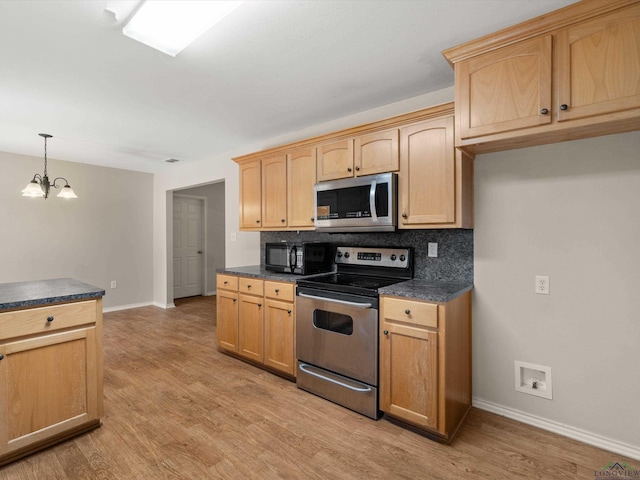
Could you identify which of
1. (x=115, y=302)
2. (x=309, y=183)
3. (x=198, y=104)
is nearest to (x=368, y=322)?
(x=309, y=183)

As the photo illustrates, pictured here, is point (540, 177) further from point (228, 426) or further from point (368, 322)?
point (228, 426)

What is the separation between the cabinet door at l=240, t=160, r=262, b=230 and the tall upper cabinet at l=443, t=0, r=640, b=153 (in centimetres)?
216

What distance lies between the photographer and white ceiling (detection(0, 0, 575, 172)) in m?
1.71

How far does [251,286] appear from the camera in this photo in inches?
123

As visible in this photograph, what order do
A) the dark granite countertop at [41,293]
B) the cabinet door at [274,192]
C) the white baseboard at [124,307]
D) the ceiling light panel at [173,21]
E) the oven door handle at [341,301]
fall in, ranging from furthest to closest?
1. the white baseboard at [124,307]
2. the cabinet door at [274,192]
3. the oven door handle at [341,301]
4. the dark granite countertop at [41,293]
5. the ceiling light panel at [173,21]

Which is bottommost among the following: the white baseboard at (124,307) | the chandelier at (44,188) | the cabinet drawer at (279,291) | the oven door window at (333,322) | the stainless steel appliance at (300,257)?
the white baseboard at (124,307)

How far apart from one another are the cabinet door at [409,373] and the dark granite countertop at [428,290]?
20 cm

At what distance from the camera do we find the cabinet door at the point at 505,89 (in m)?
1.68

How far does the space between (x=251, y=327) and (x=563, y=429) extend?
2.51m

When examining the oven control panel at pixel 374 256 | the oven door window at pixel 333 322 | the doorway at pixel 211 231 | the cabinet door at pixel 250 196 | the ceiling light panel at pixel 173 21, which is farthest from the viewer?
the doorway at pixel 211 231

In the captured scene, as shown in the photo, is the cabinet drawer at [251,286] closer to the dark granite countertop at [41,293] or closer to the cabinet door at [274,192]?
the cabinet door at [274,192]

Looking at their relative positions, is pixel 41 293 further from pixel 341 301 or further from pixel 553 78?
pixel 553 78

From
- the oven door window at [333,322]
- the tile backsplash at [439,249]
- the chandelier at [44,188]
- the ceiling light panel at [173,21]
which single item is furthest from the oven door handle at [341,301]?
the chandelier at [44,188]

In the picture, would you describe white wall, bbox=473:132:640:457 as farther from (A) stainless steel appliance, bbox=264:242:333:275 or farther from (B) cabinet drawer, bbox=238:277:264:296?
(B) cabinet drawer, bbox=238:277:264:296
